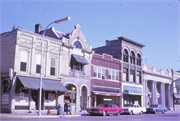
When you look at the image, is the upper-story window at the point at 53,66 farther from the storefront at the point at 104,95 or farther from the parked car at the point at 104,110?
the storefront at the point at 104,95

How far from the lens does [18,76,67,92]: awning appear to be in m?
25.9

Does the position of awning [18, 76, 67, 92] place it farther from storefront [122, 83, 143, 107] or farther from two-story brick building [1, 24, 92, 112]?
storefront [122, 83, 143, 107]

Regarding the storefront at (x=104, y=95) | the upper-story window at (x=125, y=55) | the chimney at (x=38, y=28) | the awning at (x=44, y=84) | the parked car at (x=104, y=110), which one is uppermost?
the chimney at (x=38, y=28)

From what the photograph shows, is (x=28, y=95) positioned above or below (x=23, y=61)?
below

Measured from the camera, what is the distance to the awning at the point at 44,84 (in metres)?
25.9

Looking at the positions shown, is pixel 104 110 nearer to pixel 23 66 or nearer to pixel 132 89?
pixel 23 66

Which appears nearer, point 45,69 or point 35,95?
point 35,95

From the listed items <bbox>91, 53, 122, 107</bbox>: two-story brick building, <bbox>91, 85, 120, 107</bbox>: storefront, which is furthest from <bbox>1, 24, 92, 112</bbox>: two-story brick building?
<bbox>91, 85, 120, 107</bbox>: storefront

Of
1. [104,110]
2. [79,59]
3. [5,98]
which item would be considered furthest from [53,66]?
[104,110]

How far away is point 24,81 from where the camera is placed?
84.7ft

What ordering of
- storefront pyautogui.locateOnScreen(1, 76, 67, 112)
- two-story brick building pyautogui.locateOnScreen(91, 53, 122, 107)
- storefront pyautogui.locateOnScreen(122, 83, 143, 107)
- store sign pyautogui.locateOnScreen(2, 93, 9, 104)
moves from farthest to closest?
storefront pyautogui.locateOnScreen(122, 83, 143, 107) < two-story brick building pyautogui.locateOnScreen(91, 53, 122, 107) < store sign pyautogui.locateOnScreen(2, 93, 9, 104) < storefront pyautogui.locateOnScreen(1, 76, 67, 112)

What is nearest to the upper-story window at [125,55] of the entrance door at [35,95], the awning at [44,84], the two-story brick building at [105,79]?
the two-story brick building at [105,79]

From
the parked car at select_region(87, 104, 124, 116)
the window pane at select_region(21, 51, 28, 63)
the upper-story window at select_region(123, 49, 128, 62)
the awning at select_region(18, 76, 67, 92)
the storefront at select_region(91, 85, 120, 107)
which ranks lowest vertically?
the parked car at select_region(87, 104, 124, 116)

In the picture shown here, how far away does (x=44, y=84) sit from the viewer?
2805 cm
